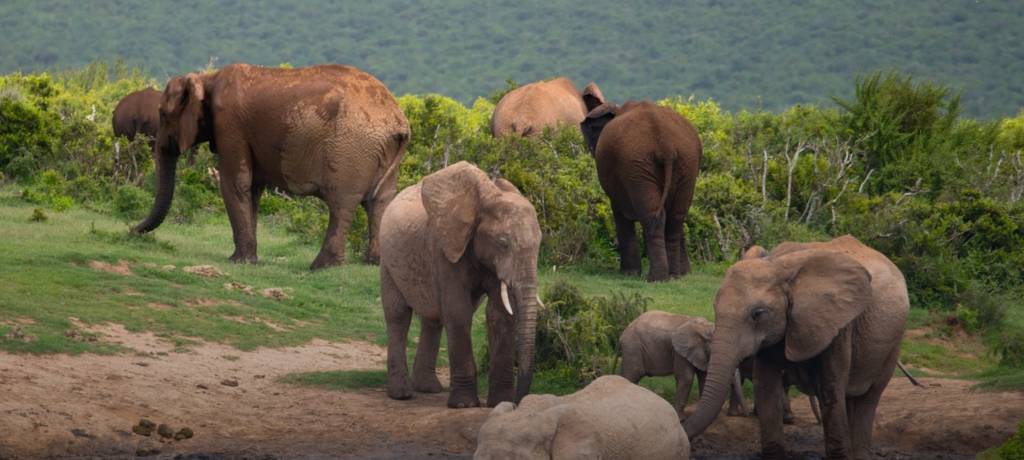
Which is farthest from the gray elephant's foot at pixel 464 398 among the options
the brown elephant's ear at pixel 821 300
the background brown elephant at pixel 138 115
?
the background brown elephant at pixel 138 115

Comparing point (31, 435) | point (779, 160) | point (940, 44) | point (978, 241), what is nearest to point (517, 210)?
point (31, 435)

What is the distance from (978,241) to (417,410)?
374 inches

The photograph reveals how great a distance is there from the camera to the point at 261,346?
14.9 meters

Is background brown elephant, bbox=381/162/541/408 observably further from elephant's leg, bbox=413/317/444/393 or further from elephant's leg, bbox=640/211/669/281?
elephant's leg, bbox=640/211/669/281

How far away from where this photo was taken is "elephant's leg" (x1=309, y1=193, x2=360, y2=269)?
1823 cm

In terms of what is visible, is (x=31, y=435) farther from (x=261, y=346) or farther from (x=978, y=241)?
(x=978, y=241)

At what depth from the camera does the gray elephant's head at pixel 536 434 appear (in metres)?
9.02

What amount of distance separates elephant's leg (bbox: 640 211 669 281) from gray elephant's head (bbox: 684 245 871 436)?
288 inches

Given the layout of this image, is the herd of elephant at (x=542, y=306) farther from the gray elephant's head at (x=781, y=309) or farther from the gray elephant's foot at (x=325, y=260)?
the gray elephant's foot at (x=325, y=260)

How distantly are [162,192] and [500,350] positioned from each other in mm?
8366

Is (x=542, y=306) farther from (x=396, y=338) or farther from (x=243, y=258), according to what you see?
(x=243, y=258)

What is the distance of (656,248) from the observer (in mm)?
18391

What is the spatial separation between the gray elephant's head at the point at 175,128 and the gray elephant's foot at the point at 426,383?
630 centimetres

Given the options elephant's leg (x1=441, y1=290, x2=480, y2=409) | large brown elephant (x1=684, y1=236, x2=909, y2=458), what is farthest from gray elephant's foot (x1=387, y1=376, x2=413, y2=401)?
large brown elephant (x1=684, y1=236, x2=909, y2=458)
